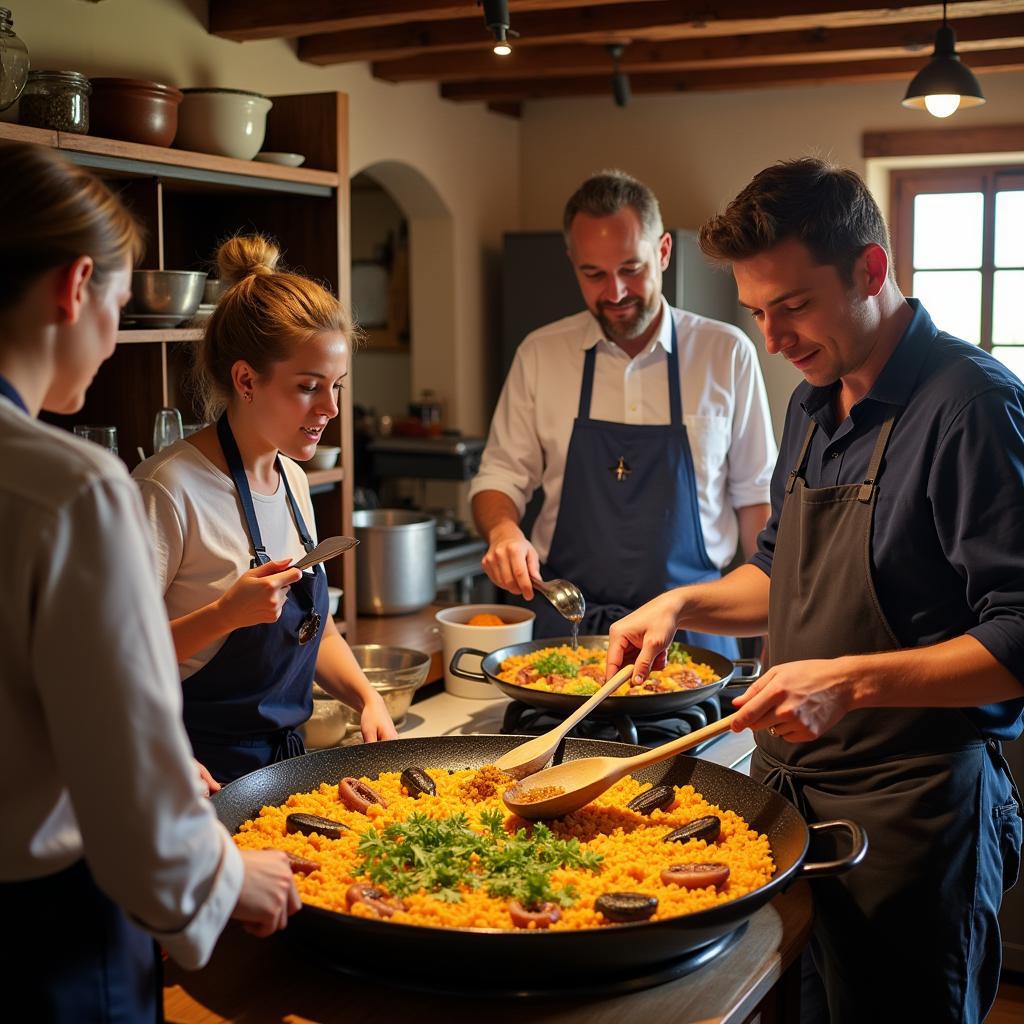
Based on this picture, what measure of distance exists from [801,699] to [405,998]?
586mm

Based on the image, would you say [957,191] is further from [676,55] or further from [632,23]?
[632,23]

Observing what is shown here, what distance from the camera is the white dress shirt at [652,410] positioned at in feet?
10.0

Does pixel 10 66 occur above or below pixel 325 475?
above

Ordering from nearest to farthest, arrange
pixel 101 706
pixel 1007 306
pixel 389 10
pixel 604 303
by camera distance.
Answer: pixel 101 706
pixel 604 303
pixel 389 10
pixel 1007 306

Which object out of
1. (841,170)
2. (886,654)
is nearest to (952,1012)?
(886,654)

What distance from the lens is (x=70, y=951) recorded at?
1058mm

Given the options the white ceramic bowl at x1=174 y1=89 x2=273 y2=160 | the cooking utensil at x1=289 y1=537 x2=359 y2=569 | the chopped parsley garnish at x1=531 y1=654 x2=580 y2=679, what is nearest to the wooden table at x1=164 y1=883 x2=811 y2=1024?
the cooking utensil at x1=289 y1=537 x2=359 y2=569

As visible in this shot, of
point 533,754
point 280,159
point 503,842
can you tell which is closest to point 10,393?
point 503,842

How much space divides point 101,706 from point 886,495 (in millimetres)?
1121

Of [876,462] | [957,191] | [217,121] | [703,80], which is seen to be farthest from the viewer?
Answer: [957,191]

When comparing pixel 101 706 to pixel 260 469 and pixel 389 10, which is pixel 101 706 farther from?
pixel 389 10

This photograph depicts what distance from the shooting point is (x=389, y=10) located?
3.73 meters

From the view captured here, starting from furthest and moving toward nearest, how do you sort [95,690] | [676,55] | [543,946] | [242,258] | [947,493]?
[676,55], [242,258], [947,493], [543,946], [95,690]

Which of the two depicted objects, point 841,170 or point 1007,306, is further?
point 1007,306
